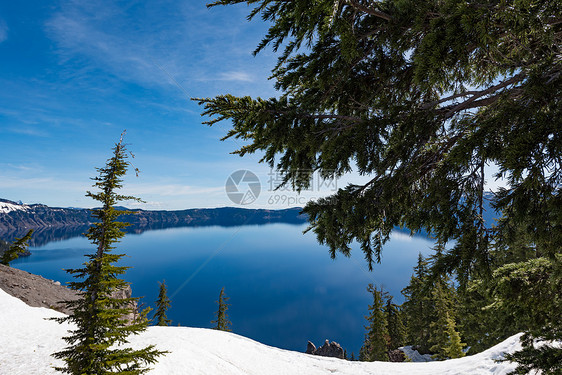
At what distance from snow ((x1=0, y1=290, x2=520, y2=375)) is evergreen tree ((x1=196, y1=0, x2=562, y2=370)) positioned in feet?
24.4

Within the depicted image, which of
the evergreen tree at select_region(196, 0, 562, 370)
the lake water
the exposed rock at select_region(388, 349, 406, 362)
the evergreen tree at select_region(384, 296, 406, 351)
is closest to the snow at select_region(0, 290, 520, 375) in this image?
the evergreen tree at select_region(196, 0, 562, 370)

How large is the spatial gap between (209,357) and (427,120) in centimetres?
1318

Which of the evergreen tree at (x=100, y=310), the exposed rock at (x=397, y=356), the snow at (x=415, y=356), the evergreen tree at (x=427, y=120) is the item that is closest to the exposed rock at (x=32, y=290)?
the evergreen tree at (x=100, y=310)

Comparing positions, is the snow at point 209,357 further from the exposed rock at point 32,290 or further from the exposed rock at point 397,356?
the exposed rock at point 397,356

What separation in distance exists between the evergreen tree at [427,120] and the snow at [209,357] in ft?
24.4

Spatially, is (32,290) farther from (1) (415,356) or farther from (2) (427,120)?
(1) (415,356)

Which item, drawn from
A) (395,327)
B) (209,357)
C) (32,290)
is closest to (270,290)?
(395,327)

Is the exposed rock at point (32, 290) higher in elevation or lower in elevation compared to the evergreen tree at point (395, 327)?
higher

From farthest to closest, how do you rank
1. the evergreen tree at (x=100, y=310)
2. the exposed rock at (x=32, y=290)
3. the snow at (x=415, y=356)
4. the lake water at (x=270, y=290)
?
the lake water at (x=270, y=290) < the snow at (x=415, y=356) < the exposed rock at (x=32, y=290) < the evergreen tree at (x=100, y=310)

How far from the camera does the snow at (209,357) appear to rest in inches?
400

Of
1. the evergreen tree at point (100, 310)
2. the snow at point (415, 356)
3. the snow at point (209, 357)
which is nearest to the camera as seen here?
the evergreen tree at point (100, 310)

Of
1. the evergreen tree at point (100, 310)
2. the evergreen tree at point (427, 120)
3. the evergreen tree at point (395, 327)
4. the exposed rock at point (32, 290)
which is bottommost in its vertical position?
the evergreen tree at point (395, 327)

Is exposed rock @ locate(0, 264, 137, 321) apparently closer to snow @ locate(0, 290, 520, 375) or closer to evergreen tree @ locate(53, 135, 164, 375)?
snow @ locate(0, 290, 520, 375)

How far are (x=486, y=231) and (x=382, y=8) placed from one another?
399 centimetres
